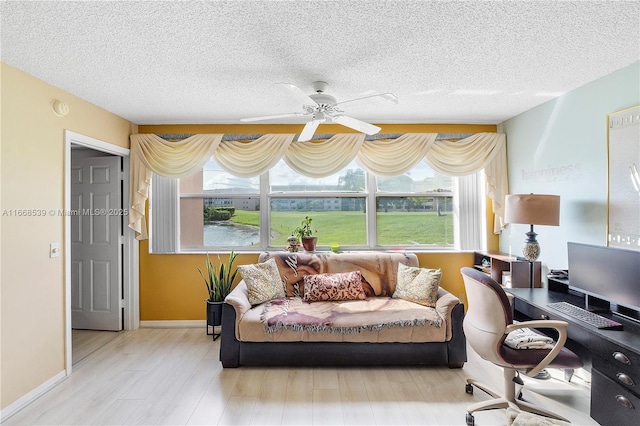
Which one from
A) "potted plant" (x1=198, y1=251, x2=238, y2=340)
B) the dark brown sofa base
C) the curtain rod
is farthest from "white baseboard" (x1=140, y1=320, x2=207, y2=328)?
the curtain rod

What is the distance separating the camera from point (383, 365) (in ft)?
10.1

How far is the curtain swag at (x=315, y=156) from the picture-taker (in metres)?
4.01

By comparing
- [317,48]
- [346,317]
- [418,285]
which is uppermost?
[317,48]

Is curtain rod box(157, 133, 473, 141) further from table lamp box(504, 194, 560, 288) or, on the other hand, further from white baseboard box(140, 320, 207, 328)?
white baseboard box(140, 320, 207, 328)

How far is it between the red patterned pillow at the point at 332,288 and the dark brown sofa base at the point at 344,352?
1.98 feet

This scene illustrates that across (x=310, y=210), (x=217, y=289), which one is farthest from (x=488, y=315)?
(x=217, y=289)

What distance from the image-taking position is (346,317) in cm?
306

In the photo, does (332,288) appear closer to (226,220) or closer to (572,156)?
(226,220)

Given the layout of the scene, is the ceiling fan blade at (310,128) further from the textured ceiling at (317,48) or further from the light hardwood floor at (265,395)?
the light hardwood floor at (265,395)

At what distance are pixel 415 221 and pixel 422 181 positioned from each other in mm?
526

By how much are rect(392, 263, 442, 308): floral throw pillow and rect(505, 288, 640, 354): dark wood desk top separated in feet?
2.12

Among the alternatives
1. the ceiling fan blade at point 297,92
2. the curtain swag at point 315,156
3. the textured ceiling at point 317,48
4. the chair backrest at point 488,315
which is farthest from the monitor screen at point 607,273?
the ceiling fan blade at point 297,92

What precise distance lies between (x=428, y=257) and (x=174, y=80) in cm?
334

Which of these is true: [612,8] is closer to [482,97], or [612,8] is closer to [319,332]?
[482,97]
